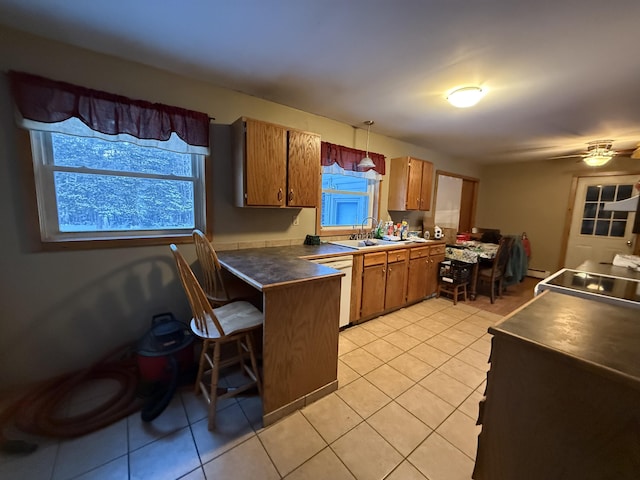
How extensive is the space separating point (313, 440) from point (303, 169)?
2104 millimetres

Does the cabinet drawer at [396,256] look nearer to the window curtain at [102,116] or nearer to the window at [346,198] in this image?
the window at [346,198]

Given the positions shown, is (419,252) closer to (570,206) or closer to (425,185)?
(425,185)

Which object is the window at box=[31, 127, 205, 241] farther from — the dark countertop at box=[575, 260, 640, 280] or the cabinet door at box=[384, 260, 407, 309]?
the dark countertop at box=[575, 260, 640, 280]

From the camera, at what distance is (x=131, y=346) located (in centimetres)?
202

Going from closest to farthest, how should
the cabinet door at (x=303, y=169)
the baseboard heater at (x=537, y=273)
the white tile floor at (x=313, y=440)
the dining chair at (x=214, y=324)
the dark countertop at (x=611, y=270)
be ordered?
the white tile floor at (x=313, y=440)
the dining chair at (x=214, y=324)
the dark countertop at (x=611, y=270)
the cabinet door at (x=303, y=169)
the baseboard heater at (x=537, y=273)

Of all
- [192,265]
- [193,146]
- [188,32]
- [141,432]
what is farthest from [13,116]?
[141,432]

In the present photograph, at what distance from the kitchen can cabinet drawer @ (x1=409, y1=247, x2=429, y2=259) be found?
167 centimetres

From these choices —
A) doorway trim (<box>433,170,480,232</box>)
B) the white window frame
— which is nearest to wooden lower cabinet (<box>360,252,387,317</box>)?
the white window frame

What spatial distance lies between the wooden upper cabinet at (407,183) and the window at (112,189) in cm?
259

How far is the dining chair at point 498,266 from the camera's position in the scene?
3.55m

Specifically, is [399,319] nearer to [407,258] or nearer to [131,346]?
[407,258]

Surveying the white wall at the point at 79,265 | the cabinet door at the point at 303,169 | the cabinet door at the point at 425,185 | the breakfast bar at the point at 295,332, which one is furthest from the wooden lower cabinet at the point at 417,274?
the white wall at the point at 79,265

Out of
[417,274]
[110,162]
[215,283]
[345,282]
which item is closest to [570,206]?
[417,274]

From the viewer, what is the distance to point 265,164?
2.24 meters
